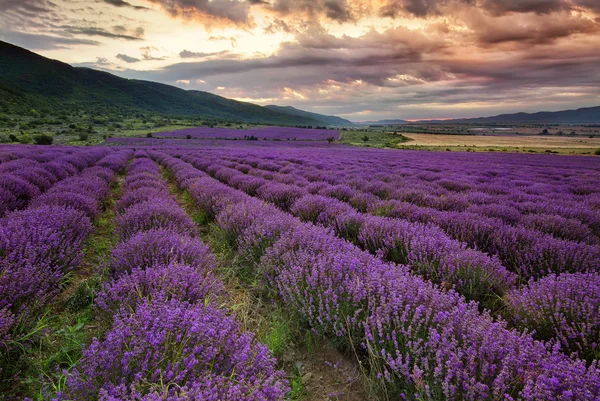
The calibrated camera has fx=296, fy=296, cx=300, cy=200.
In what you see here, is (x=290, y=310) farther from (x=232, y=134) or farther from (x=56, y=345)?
(x=232, y=134)

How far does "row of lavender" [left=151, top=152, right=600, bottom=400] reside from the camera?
1237 mm

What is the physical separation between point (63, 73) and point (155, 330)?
553 ft

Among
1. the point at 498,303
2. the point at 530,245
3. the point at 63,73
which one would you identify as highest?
the point at 63,73

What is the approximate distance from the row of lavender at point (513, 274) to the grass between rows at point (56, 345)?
8.29ft

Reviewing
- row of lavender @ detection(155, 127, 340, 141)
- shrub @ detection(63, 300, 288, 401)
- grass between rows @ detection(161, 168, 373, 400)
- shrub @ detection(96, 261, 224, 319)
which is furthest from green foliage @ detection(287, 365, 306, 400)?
row of lavender @ detection(155, 127, 340, 141)

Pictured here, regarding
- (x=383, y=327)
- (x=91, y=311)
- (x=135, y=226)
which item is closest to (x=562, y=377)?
(x=383, y=327)

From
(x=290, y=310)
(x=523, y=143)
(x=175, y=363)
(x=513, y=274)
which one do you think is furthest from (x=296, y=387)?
(x=523, y=143)

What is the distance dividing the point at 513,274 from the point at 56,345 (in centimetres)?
368

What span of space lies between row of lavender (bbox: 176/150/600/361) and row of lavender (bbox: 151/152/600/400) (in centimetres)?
21

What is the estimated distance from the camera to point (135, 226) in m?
3.44

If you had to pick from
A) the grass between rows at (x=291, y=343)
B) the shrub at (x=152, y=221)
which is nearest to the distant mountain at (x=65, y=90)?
the shrub at (x=152, y=221)

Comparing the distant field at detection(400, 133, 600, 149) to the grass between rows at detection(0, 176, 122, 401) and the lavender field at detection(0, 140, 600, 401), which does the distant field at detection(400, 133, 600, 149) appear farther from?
the grass between rows at detection(0, 176, 122, 401)

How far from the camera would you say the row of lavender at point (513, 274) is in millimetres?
1821

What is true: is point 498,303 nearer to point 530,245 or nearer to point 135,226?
point 530,245
